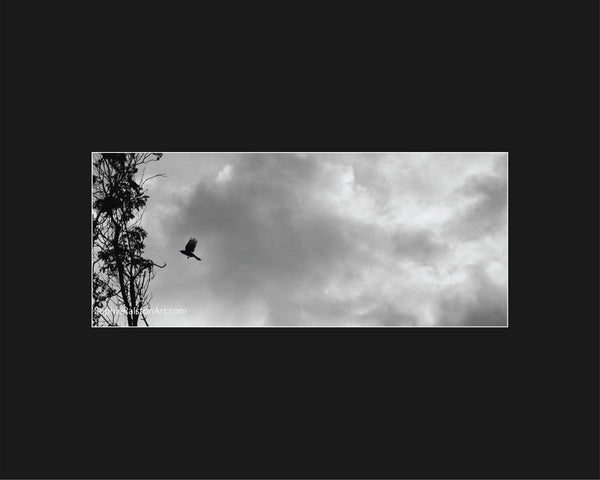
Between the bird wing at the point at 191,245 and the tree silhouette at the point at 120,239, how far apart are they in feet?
1.42

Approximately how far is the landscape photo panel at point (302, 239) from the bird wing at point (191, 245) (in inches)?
0.5

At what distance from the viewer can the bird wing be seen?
733cm

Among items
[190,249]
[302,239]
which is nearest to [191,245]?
[190,249]

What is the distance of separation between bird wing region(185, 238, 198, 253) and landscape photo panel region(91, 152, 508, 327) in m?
0.01

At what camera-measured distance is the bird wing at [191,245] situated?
733 centimetres

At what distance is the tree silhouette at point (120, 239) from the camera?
288 inches

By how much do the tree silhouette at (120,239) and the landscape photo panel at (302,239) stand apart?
1 centimetres

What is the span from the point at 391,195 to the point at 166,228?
2658 millimetres

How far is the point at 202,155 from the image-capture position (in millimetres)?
7309

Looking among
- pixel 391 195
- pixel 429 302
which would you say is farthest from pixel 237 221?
pixel 429 302

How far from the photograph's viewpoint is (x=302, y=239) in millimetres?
7426

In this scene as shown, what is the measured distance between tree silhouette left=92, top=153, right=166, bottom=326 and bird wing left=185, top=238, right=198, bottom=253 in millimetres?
433
